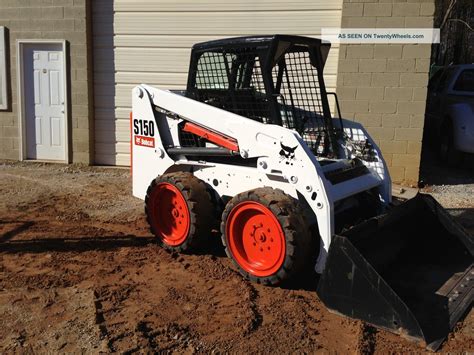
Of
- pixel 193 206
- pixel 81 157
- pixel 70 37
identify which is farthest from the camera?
pixel 81 157

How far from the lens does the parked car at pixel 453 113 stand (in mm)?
9195

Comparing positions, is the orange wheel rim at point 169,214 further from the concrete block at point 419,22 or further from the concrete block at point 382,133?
the concrete block at point 419,22

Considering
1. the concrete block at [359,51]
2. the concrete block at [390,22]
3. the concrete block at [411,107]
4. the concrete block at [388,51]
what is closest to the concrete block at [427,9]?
the concrete block at [390,22]

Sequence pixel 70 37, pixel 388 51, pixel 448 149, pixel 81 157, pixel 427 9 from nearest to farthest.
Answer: pixel 427 9, pixel 388 51, pixel 70 37, pixel 81 157, pixel 448 149

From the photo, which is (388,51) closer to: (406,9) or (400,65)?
(400,65)

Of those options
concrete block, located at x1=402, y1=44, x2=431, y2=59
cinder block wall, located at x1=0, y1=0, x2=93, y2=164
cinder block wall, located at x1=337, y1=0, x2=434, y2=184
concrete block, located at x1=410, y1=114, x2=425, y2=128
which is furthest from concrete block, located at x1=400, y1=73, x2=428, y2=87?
cinder block wall, located at x1=0, y1=0, x2=93, y2=164

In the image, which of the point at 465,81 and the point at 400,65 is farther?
the point at 465,81

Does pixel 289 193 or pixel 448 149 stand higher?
pixel 289 193

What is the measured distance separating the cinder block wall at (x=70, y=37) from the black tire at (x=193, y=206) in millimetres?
4871

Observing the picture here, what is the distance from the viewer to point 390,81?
8.26m

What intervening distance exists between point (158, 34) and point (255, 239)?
5.84 meters

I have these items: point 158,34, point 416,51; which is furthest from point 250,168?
point 158,34

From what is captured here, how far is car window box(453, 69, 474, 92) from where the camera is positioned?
32.7 ft

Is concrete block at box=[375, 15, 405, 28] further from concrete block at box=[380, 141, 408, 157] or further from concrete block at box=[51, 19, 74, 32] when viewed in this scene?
concrete block at box=[51, 19, 74, 32]
